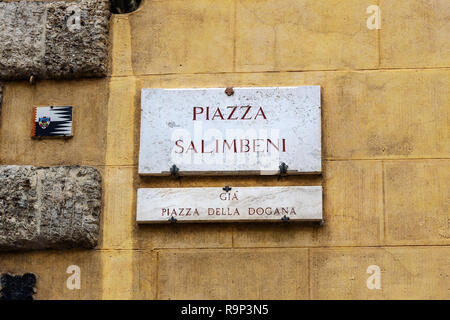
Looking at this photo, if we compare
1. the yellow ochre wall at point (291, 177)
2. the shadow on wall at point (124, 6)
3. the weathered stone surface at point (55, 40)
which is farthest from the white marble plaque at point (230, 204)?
the shadow on wall at point (124, 6)

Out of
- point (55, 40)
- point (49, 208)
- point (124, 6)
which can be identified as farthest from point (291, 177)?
point (55, 40)

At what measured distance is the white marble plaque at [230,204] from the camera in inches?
317

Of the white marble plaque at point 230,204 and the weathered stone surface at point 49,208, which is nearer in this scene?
the white marble plaque at point 230,204

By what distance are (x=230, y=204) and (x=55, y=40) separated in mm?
2473

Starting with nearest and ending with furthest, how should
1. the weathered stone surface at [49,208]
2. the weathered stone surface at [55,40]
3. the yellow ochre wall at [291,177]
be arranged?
the yellow ochre wall at [291,177]
the weathered stone surface at [49,208]
the weathered stone surface at [55,40]

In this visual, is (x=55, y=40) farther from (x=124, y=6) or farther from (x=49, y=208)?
(x=49, y=208)

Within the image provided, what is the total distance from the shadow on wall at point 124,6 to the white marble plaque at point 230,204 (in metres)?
2.00

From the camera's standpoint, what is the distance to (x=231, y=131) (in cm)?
830

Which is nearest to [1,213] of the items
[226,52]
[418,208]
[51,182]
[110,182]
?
[51,182]

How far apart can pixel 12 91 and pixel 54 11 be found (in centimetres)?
92

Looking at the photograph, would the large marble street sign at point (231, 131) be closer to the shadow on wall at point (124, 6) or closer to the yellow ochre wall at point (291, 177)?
the yellow ochre wall at point (291, 177)

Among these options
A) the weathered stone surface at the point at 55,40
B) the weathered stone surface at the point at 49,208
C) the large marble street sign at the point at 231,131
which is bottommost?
the weathered stone surface at the point at 49,208

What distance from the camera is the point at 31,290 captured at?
820 cm

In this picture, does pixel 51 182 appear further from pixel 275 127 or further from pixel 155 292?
pixel 275 127
